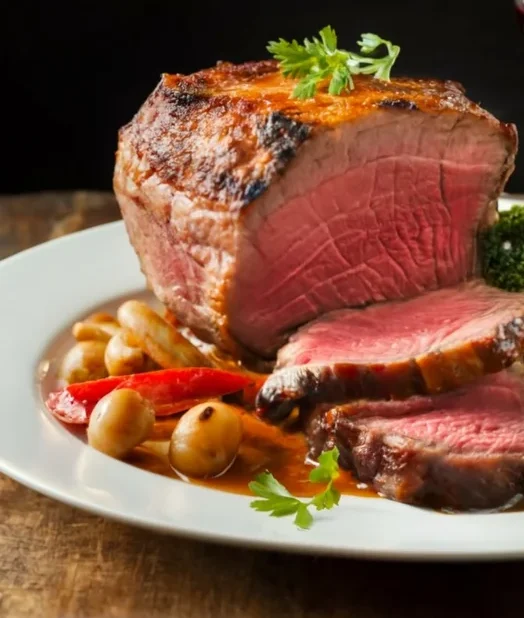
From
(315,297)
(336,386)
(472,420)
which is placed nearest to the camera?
(472,420)

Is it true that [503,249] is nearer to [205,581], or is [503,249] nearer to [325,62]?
[325,62]

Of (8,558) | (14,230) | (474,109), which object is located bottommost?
(14,230)

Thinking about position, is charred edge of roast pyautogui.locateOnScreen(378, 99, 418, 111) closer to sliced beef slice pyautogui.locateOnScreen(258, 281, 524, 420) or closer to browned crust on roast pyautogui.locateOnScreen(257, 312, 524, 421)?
sliced beef slice pyautogui.locateOnScreen(258, 281, 524, 420)

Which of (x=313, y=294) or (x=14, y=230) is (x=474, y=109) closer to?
(x=313, y=294)

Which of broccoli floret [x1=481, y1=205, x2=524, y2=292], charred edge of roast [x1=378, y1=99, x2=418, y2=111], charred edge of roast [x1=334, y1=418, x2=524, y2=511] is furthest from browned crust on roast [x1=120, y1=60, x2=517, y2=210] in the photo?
charred edge of roast [x1=334, y1=418, x2=524, y2=511]

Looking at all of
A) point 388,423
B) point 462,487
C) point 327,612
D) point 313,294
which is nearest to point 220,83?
point 313,294

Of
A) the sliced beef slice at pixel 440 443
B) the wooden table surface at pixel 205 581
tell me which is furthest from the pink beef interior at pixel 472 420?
the wooden table surface at pixel 205 581

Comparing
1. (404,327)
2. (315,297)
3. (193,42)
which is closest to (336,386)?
(404,327)

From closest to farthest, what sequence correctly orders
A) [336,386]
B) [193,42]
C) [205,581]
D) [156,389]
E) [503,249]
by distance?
[205,581] → [336,386] → [156,389] → [503,249] → [193,42]
